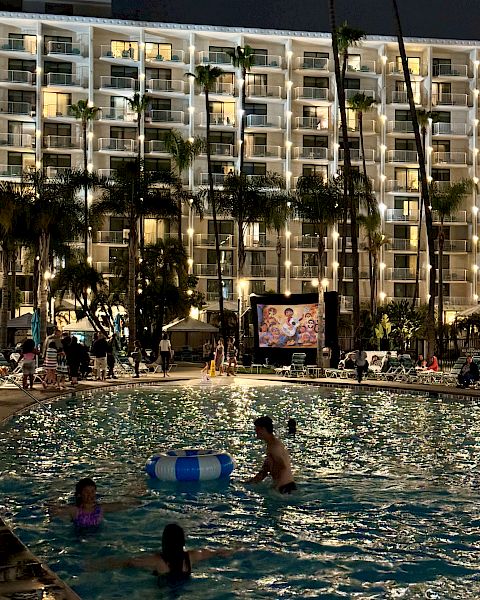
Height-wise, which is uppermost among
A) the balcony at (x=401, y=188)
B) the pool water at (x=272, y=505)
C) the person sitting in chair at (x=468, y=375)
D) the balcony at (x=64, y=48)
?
the balcony at (x=64, y=48)

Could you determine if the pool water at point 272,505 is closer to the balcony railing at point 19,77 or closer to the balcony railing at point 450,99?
the balcony railing at point 19,77

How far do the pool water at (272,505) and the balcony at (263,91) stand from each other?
1971 inches

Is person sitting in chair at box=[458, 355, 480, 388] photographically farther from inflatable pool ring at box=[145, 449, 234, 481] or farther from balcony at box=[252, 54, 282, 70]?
balcony at box=[252, 54, 282, 70]

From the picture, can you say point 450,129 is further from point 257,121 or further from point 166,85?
point 166,85

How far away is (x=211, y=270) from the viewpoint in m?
65.0

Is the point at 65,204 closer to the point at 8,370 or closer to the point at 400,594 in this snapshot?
the point at 8,370

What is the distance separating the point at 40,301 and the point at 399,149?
129 ft

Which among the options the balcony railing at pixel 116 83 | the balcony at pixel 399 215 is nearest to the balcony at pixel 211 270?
the balcony at pixel 399 215

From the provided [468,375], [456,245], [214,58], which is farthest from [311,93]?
[468,375]

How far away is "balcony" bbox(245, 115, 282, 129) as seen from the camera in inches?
2623

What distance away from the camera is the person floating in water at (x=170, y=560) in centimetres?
725

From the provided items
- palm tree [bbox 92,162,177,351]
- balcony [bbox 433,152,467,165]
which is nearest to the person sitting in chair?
palm tree [bbox 92,162,177,351]

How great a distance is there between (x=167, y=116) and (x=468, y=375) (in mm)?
43425

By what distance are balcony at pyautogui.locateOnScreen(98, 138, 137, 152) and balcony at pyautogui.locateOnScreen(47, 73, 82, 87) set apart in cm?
458
